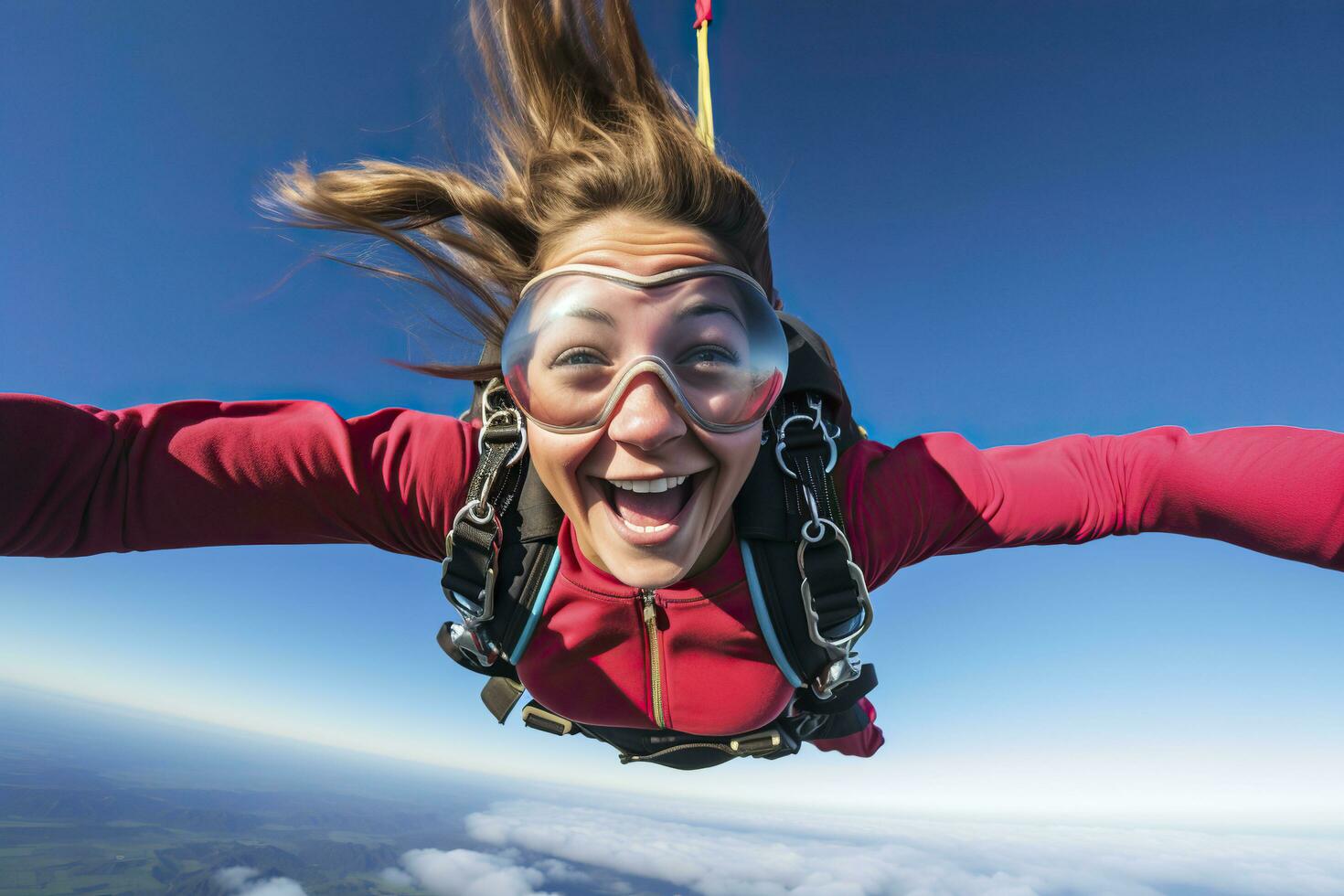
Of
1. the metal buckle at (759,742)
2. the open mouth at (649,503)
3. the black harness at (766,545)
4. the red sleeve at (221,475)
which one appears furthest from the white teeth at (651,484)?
the metal buckle at (759,742)

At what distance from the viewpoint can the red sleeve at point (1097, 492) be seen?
4.99ft

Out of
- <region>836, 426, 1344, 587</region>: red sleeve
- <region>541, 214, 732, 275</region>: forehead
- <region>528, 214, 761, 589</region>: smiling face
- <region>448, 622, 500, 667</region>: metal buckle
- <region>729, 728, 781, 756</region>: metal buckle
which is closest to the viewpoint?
<region>836, 426, 1344, 587</region>: red sleeve

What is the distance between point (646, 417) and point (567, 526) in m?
0.58

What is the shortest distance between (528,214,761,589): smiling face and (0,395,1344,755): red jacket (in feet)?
0.92

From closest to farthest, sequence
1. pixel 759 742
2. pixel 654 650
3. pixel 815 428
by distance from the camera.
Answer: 1. pixel 815 428
2. pixel 654 650
3. pixel 759 742

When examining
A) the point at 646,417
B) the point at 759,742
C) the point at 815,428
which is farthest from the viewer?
the point at 759,742

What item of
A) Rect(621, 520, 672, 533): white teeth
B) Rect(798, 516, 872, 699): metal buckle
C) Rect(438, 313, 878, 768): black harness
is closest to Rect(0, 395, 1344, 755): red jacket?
Rect(438, 313, 878, 768): black harness

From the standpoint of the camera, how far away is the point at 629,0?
1896 millimetres

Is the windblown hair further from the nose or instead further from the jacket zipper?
the jacket zipper

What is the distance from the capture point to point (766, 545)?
185cm

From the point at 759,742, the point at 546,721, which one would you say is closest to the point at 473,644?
the point at 546,721

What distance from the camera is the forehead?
68.6 inches

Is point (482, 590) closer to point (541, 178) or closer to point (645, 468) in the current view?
point (645, 468)

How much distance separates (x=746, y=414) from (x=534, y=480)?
660 millimetres
